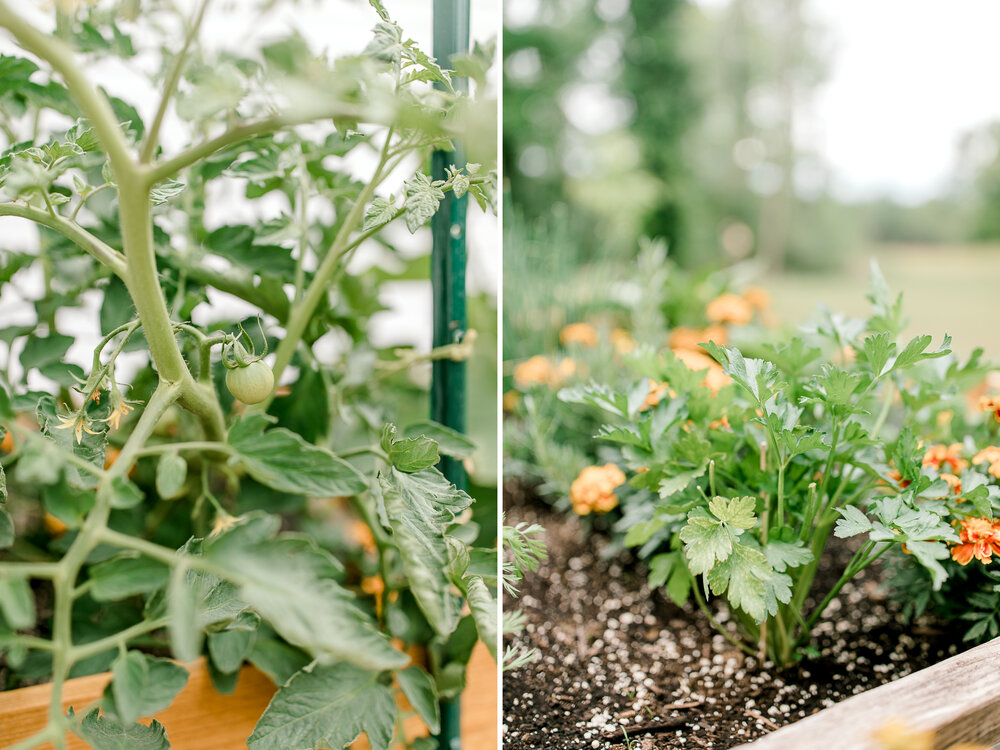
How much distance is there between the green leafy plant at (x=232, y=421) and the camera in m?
0.41

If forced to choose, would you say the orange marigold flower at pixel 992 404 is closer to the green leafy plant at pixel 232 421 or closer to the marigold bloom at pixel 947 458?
the marigold bloom at pixel 947 458

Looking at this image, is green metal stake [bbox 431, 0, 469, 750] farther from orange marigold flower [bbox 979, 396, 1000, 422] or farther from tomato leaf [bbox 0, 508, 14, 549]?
orange marigold flower [bbox 979, 396, 1000, 422]

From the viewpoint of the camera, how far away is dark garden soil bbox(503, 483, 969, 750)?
2.26 feet

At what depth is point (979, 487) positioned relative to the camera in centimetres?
64

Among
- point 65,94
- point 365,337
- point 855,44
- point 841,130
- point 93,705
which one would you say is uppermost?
point 855,44

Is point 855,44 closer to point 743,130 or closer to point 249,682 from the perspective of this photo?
point 743,130

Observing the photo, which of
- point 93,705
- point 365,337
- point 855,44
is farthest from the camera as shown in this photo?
point 855,44

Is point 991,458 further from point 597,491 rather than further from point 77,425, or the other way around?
point 77,425

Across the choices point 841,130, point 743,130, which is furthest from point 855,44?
point 743,130

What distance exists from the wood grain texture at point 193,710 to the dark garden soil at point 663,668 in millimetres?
177

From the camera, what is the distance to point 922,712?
0.51 m

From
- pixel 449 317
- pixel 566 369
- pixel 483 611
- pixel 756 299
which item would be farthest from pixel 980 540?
pixel 756 299

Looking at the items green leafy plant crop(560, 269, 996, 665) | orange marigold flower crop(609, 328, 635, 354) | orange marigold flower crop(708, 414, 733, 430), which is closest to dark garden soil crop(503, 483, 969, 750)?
green leafy plant crop(560, 269, 996, 665)

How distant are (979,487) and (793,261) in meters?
5.03
